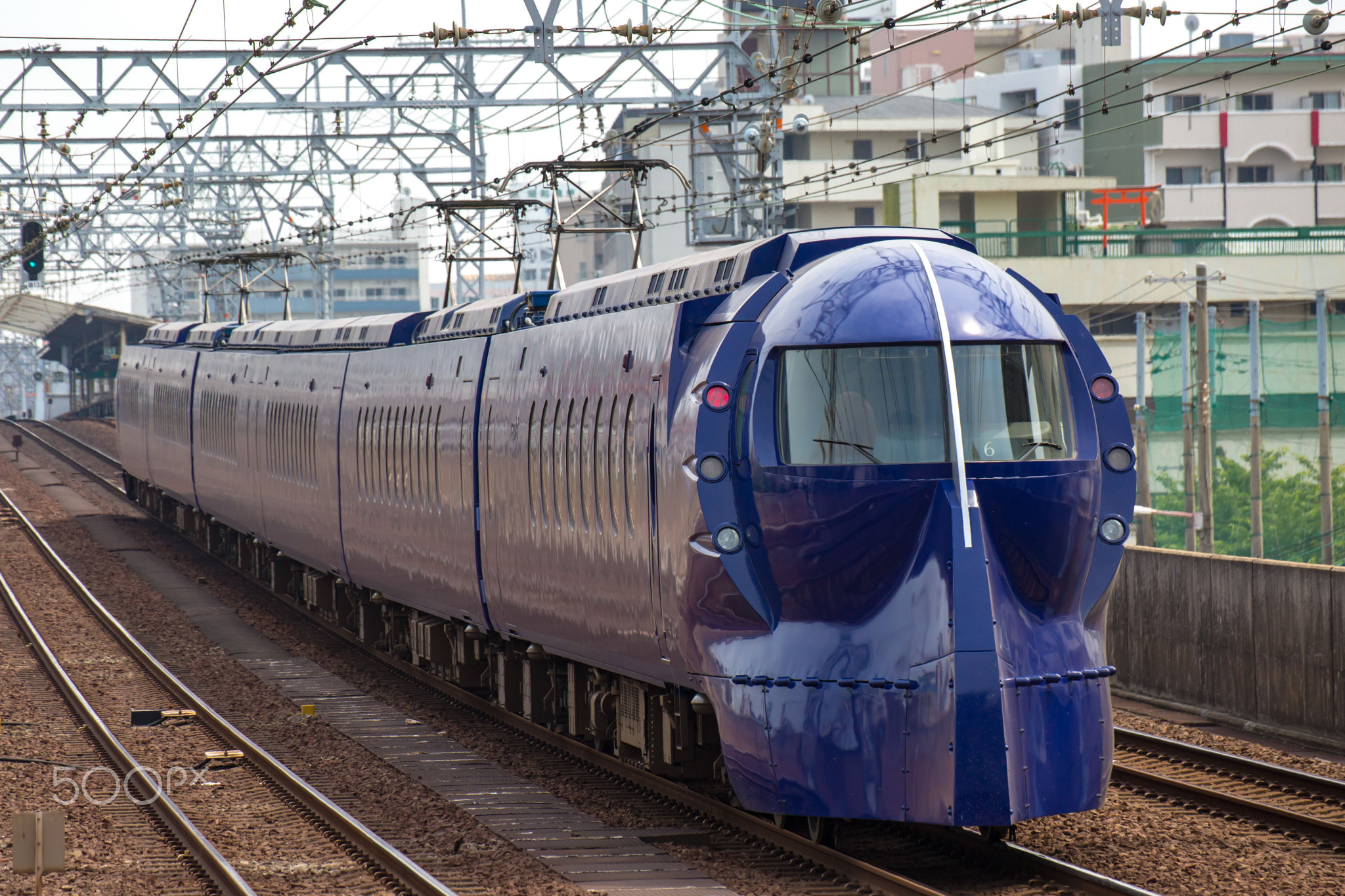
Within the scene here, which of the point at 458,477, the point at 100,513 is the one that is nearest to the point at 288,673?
the point at 458,477

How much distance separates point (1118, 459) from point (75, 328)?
7220cm

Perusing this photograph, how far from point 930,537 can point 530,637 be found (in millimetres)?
5703

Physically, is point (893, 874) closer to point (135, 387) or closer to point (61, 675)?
point (61, 675)

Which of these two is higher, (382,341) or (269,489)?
(382,341)

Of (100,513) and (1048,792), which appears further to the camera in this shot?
(100,513)

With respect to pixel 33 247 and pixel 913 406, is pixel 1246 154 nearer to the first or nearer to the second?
pixel 33 247

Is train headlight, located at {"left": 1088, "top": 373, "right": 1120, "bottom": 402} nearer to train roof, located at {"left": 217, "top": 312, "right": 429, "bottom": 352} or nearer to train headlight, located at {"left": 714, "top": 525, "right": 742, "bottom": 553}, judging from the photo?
train headlight, located at {"left": 714, "top": 525, "right": 742, "bottom": 553}

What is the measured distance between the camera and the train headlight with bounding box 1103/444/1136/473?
9961 mm

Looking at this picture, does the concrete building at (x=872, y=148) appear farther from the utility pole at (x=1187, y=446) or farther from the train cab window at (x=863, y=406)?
the train cab window at (x=863, y=406)

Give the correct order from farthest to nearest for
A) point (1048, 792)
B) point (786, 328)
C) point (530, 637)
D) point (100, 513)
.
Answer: point (100, 513), point (530, 637), point (786, 328), point (1048, 792)

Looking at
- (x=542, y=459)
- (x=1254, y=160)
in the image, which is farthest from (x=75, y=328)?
(x=542, y=459)

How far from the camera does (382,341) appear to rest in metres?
20.0

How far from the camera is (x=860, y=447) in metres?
9.30

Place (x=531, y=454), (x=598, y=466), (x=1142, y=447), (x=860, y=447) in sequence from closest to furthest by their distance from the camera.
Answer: (x=860, y=447), (x=598, y=466), (x=531, y=454), (x=1142, y=447)
